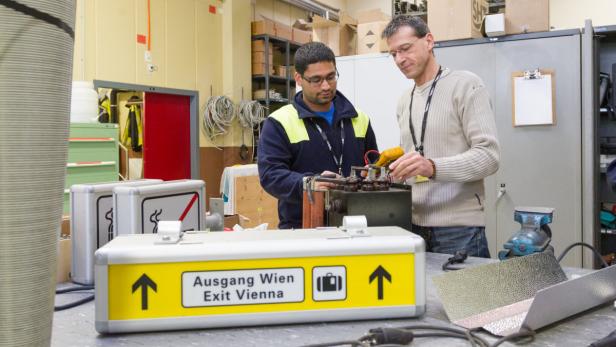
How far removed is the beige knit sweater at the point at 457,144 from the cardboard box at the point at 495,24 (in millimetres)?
1599

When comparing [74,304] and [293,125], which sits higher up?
[293,125]

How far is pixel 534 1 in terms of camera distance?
10.2 feet

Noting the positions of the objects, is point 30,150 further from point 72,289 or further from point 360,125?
point 360,125

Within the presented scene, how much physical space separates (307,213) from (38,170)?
0.90m

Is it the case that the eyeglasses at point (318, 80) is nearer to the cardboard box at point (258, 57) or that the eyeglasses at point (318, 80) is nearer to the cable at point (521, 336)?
the cable at point (521, 336)

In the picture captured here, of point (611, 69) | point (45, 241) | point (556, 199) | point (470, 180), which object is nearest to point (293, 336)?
point (45, 241)

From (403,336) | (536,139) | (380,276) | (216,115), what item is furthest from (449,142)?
(216,115)

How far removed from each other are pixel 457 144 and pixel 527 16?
6.06 ft

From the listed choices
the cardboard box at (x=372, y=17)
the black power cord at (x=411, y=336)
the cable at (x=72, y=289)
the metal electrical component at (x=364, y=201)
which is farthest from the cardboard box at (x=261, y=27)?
the black power cord at (x=411, y=336)

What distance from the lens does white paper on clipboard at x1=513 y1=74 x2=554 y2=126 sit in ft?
10.1

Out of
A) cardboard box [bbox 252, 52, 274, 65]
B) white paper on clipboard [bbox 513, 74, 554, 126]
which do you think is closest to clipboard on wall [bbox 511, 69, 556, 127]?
white paper on clipboard [bbox 513, 74, 554, 126]

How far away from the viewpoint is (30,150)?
17.9 inches

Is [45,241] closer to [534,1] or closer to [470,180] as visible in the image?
[470,180]

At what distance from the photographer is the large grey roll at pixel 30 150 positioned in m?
0.44
